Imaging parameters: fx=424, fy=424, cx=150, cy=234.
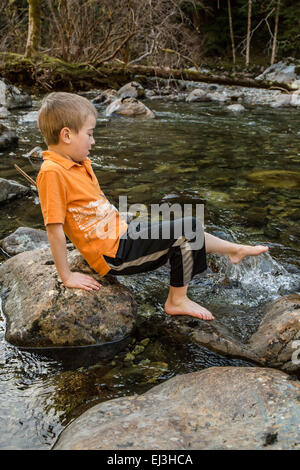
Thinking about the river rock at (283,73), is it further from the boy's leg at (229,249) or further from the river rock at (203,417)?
the river rock at (203,417)

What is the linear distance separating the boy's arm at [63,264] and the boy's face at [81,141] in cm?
42

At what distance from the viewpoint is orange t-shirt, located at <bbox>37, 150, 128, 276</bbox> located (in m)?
2.34

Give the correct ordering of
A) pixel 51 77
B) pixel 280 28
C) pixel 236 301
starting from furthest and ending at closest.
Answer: pixel 280 28, pixel 51 77, pixel 236 301

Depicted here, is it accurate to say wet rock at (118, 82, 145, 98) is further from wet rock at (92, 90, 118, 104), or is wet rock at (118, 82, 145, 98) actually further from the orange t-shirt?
the orange t-shirt

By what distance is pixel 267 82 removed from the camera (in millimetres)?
13375

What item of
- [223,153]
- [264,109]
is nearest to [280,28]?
[264,109]

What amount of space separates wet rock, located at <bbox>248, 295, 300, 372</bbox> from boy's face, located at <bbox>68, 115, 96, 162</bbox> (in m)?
1.45

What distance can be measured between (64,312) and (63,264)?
0.91 feet

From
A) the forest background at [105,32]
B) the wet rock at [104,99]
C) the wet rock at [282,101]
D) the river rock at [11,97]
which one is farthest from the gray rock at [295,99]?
the river rock at [11,97]

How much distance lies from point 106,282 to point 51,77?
1124 cm

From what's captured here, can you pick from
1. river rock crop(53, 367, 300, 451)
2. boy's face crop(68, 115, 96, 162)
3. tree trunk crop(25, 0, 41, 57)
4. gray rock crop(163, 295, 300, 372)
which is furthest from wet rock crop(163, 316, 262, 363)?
tree trunk crop(25, 0, 41, 57)

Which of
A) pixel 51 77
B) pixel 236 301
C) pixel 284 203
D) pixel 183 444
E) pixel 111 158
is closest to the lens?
pixel 183 444

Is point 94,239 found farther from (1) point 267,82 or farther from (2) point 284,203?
(1) point 267,82

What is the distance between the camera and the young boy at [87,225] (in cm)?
234
